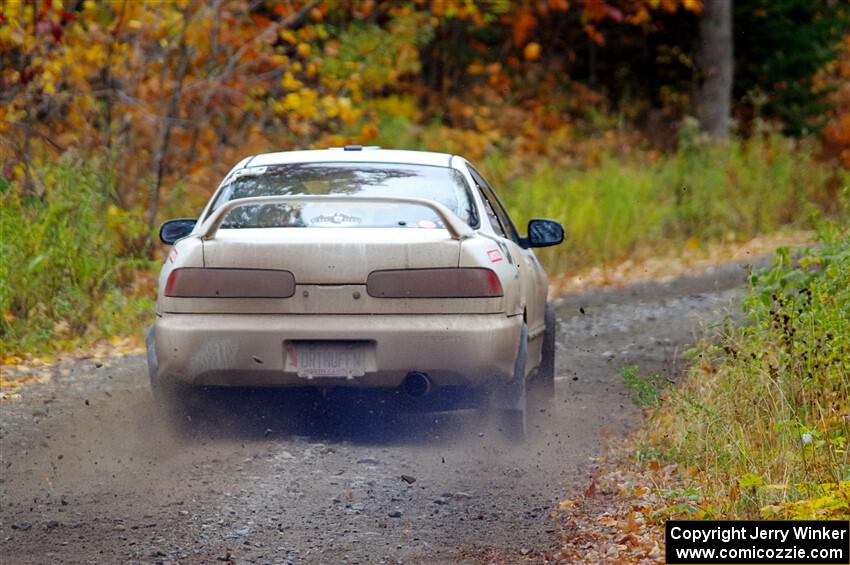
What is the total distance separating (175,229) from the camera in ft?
27.1

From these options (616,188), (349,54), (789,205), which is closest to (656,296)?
(616,188)

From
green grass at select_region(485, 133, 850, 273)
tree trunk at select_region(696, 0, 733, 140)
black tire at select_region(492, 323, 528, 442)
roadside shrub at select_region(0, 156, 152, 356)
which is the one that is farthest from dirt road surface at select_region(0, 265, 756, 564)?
tree trunk at select_region(696, 0, 733, 140)

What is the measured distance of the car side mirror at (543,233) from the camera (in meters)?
8.62

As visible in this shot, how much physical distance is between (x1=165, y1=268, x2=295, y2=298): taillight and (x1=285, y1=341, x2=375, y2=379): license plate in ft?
0.91

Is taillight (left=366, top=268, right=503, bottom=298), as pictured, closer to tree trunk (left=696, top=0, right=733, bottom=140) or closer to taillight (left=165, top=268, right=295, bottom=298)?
taillight (left=165, top=268, right=295, bottom=298)

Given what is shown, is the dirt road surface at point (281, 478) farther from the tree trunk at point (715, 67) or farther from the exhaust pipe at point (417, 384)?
the tree trunk at point (715, 67)

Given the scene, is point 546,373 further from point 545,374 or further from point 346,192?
point 346,192

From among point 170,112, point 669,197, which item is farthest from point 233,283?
point 669,197

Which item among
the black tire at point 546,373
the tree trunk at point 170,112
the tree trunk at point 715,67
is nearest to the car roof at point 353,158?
the black tire at point 546,373

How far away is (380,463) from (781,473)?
6.57 ft

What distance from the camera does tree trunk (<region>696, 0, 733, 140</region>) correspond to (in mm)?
22906

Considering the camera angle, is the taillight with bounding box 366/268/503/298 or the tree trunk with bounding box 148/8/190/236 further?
the tree trunk with bounding box 148/8/190/236

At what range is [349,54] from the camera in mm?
20594

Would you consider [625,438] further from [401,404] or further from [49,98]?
[49,98]
